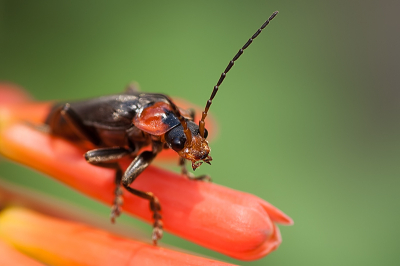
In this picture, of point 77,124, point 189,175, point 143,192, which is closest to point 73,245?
point 143,192

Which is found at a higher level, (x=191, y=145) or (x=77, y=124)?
(x=191, y=145)

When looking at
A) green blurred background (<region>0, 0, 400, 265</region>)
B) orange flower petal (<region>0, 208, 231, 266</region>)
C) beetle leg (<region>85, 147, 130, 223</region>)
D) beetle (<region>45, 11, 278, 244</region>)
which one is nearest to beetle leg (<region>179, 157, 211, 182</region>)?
beetle (<region>45, 11, 278, 244</region>)

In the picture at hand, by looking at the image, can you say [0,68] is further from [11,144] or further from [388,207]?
[388,207]

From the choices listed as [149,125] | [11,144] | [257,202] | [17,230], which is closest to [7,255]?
[17,230]

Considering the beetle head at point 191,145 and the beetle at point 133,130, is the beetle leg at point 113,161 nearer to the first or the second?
the beetle at point 133,130

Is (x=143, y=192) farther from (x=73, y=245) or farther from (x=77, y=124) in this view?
(x=77, y=124)

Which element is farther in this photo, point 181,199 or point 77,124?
point 77,124

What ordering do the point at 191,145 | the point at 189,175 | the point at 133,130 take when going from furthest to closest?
the point at 133,130 < the point at 189,175 < the point at 191,145
